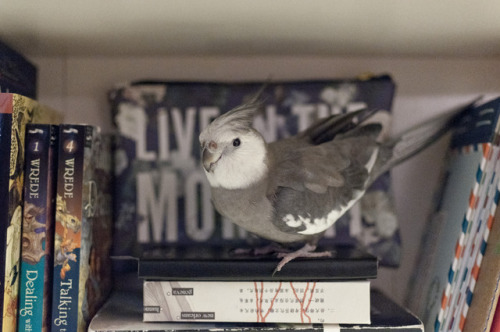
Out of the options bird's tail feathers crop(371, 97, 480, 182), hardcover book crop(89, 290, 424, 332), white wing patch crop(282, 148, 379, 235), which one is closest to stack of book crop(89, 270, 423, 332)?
hardcover book crop(89, 290, 424, 332)

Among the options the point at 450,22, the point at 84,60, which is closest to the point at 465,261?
the point at 450,22

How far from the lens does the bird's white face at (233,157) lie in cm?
68

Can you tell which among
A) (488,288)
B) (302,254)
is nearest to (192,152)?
(302,254)

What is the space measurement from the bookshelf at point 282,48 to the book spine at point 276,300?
29 cm

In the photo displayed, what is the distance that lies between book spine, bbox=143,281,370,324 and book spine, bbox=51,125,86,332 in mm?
94

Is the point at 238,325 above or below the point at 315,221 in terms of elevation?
below

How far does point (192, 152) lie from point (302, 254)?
10.8 inches

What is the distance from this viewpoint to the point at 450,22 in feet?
2.31

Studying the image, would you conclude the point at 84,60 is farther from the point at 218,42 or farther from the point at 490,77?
the point at 490,77

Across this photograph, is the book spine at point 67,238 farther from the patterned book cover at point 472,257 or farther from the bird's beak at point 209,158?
the patterned book cover at point 472,257

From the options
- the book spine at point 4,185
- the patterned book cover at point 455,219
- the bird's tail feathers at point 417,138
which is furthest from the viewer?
the bird's tail feathers at point 417,138

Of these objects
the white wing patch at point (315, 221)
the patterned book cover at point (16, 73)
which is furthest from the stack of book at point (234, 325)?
the patterned book cover at point (16, 73)

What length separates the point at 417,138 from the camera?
0.85 metres

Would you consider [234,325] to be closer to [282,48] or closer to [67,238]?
[67,238]
